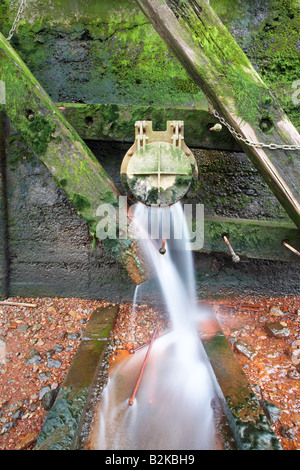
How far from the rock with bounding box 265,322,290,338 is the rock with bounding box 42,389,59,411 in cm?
172

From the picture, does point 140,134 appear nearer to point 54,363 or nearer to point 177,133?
point 177,133

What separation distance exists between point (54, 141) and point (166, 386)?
185cm

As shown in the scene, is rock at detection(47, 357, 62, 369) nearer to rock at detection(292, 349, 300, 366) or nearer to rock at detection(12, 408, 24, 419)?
rock at detection(12, 408, 24, 419)

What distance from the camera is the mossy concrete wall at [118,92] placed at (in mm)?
2631

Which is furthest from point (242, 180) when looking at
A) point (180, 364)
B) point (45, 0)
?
point (45, 0)

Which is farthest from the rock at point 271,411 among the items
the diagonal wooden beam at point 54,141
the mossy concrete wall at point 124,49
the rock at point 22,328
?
the mossy concrete wall at point 124,49

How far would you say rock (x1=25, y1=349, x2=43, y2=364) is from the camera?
2275 millimetres

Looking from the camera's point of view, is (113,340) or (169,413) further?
(113,340)

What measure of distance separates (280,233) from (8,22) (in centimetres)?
300

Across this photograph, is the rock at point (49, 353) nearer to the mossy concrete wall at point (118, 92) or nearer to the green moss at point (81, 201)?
the mossy concrete wall at point (118, 92)

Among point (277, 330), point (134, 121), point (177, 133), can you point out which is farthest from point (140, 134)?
point (277, 330)

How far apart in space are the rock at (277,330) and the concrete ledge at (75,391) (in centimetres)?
133

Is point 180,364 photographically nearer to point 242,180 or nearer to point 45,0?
point 242,180
